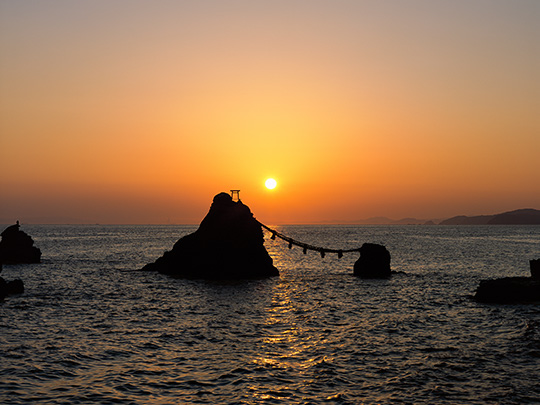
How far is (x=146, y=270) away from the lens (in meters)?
54.8

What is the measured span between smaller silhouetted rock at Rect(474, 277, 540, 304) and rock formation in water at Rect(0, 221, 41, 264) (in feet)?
191

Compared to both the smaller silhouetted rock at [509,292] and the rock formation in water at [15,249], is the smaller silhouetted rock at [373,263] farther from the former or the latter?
the rock formation in water at [15,249]

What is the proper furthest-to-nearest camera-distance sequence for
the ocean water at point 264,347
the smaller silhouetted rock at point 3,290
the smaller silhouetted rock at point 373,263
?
the smaller silhouetted rock at point 373,263
the smaller silhouetted rock at point 3,290
the ocean water at point 264,347

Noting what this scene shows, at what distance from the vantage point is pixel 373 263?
168 ft

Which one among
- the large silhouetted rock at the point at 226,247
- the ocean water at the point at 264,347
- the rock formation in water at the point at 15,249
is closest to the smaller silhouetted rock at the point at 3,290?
the ocean water at the point at 264,347

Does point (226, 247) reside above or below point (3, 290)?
above

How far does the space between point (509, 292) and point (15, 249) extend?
61686 millimetres

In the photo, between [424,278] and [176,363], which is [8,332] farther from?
[424,278]

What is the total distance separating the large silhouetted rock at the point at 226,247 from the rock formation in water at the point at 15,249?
2810cm

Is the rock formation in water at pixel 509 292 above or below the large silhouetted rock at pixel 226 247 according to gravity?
below

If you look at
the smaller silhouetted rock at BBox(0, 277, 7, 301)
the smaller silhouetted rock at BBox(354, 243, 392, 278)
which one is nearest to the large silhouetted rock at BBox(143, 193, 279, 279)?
the smaller silhouetted rock at BBox(354, 243, 392, 278)

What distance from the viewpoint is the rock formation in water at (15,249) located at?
6431cm

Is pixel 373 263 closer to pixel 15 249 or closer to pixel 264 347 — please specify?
pixel 264 347

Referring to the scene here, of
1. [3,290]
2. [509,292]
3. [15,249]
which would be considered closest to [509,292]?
[509,292]
